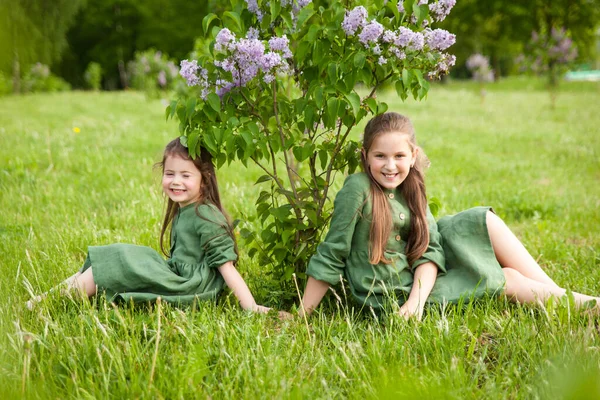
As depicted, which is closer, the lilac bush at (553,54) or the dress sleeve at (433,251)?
the dress sleeve at (433,251)

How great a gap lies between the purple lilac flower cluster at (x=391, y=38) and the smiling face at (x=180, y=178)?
1.17 m

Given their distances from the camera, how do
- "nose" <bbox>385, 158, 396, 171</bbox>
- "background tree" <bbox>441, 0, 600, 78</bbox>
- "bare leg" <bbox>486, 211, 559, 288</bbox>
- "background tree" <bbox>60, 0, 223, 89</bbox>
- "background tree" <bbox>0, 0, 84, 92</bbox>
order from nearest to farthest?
"background tree" <bbox>0, 0, 84, 92</bbox>, "nose" <bbox>385, 158, 396, 171</bbox>, "bare leg" <bbox>486, 211, 559, 288</bbox>, "background tree" <bbox>441, 0, 600, 78</bbox>, "background tree" <bbox>60, 0, 223, 89</bbox>

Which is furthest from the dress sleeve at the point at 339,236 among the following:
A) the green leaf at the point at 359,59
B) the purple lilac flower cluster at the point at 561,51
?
the purple lilac flower cluster at the point at 561,51

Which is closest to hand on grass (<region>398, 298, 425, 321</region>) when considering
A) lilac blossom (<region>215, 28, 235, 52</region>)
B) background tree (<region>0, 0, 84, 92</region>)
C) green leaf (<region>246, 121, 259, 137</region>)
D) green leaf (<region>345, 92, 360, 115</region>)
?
green leaf (<region>345, 92, 360, 115</region>)

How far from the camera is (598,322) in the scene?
2.78 meters

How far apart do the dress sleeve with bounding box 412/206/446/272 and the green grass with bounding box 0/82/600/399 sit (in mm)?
289

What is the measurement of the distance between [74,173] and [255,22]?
4.39 metres

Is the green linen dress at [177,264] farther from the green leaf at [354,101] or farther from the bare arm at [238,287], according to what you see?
the green leaf at [354,101]

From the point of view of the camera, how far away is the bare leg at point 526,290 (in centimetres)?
299

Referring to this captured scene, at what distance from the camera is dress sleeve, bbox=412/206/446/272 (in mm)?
3037

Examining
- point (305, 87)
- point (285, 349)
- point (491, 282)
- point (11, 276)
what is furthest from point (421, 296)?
point (11, 276)

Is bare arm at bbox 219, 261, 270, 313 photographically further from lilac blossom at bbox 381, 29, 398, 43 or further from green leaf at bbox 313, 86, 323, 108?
lilac blossom at bbox 381, 29, 398, 43

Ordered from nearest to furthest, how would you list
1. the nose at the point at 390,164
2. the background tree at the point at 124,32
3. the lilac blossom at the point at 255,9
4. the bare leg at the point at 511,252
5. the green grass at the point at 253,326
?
1. the green grass at the point at 253,326
2. the lilac blossom at the point at 255,9
3. the nose at the point at 390,164
4. the bare leg at the point at 511,252
5. the background tree at the point at 124,32

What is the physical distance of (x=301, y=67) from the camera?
2893mm
